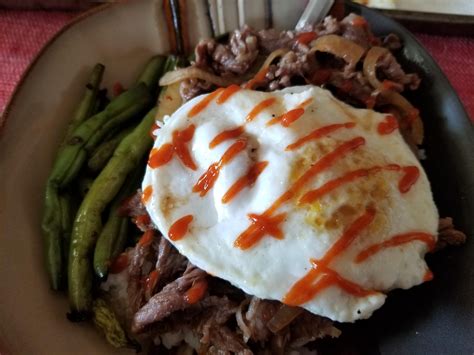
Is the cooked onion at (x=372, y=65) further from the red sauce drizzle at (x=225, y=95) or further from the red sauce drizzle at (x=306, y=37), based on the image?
the red sauce drizzle at (x=225, y=95)

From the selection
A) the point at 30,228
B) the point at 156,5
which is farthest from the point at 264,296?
the point at 156,5

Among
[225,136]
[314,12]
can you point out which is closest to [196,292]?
[225,136]

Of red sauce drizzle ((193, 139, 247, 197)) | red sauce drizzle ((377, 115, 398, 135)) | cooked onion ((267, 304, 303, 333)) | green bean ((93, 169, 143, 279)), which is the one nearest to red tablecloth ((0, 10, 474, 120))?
red sauce drizzle ((377, 115, 398, 135))

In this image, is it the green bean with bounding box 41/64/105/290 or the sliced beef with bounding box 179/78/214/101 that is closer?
the green bean with bounding box 41/64/105/290

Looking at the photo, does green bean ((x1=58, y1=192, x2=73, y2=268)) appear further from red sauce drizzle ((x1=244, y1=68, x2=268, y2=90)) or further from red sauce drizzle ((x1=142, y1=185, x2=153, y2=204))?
red sauce drizzle ((x1=244, y1=68, x2=268, y2=90))

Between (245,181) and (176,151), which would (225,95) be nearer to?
(176,151)

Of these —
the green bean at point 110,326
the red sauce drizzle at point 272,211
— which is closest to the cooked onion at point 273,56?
the red sauce drizzle at point 272,211

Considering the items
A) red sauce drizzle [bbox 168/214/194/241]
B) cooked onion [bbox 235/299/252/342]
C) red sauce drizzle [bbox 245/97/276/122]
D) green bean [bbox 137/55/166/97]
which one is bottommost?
cooked onion [bbox 235/299/252/342]

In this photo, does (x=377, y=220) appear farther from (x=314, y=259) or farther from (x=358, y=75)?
(x=358, y=75)
